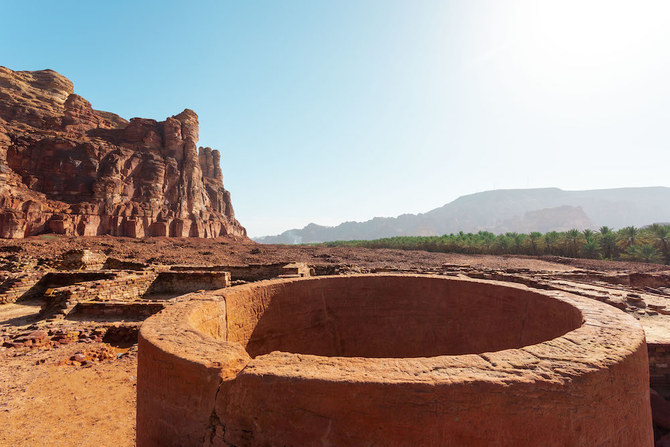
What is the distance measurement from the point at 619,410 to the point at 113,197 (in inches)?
2064

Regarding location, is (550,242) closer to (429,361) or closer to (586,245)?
(586,245)

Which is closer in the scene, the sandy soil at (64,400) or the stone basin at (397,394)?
the stone basin at (397,394)

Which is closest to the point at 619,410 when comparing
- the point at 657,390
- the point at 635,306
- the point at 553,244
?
the point at 657,390

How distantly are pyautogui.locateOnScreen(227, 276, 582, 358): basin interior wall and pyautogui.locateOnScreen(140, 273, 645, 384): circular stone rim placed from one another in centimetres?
154

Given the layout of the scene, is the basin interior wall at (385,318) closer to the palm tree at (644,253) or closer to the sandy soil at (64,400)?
the sandy soil at (64,400)

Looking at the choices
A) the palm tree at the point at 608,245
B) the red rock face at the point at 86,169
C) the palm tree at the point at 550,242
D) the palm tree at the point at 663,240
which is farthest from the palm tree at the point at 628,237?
the red rock face at the point at 86,169

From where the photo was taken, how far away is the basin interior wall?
4.13m

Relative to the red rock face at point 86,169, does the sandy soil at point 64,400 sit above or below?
below

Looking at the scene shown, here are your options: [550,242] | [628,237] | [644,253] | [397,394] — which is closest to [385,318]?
[397,394]

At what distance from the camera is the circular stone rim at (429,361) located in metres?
1.69

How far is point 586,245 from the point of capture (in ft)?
119

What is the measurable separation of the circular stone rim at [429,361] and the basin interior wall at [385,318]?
5.06ft

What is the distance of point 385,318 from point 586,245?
43.6m

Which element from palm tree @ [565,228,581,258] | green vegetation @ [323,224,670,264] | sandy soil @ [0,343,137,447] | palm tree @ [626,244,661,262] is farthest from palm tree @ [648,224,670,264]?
sandy soil @ [0,343,137,447]
